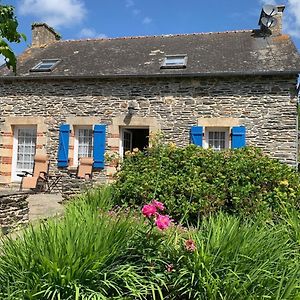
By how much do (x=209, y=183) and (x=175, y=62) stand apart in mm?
6893

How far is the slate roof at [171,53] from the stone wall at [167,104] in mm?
334

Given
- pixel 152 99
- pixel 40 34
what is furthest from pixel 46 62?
pixel 152 99

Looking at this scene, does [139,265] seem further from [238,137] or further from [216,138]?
[216,138]

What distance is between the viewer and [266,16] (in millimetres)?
13688

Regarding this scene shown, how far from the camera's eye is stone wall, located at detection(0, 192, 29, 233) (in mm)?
5737

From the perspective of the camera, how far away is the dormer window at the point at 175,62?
12.2 meters

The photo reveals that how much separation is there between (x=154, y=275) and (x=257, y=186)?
Answer: 12.1 ft

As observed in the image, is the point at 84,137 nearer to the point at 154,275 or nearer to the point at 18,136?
the point at 18,136

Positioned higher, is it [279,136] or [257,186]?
[279,136]

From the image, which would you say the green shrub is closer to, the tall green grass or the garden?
the garden

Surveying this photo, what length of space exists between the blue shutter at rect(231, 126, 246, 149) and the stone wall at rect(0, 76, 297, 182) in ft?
0.62

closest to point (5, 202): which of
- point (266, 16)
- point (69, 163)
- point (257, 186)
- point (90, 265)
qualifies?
point (90, 265)

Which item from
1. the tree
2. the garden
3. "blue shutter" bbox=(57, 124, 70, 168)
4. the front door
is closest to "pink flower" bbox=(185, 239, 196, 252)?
the garden

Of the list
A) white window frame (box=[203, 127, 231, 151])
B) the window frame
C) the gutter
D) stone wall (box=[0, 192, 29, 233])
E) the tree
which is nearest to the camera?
the tree
